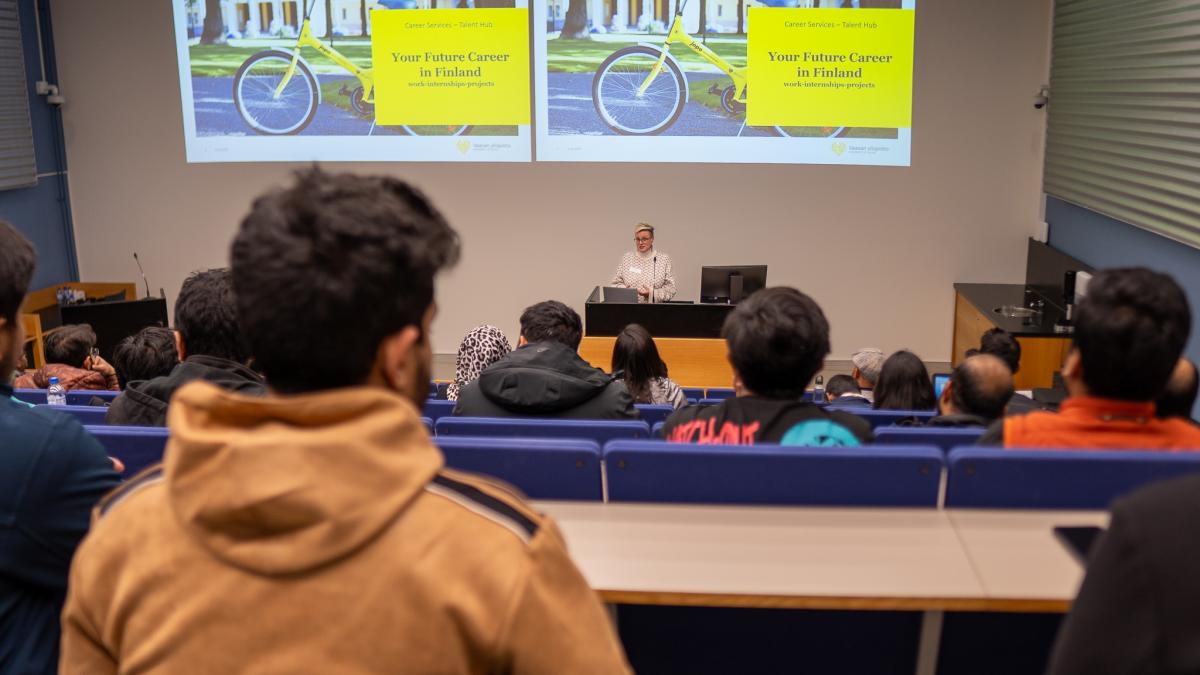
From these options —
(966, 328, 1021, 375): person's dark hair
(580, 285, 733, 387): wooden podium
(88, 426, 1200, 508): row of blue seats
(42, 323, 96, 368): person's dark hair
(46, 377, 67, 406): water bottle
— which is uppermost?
(88, 426, 1200, 508): row of blue seats

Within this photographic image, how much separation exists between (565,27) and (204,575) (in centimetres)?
716

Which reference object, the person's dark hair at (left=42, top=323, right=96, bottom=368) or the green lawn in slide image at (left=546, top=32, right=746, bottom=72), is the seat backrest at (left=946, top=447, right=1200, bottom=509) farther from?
the green lawn in slide image at (left=546, top=32, right=746, bottom=72)

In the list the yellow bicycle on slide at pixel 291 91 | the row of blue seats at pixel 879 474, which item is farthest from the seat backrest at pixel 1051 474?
the yellow bicycle on slide at pixel 291 91

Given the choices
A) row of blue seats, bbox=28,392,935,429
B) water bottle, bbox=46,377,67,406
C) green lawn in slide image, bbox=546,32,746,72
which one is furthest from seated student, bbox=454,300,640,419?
green lawn in slide image, bbox=546,32,746,72

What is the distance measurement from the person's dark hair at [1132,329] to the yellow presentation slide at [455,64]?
602cm

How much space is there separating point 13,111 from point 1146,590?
8694mm

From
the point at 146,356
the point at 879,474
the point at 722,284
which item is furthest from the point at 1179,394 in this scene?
the point at 722,284

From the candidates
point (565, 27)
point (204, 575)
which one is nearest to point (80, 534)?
point (204, 575)

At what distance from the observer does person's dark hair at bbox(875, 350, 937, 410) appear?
395 cm

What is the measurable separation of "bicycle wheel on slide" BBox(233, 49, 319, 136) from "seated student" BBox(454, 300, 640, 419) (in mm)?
5128

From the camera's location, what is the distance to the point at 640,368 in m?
4.21

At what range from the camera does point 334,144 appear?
7867 millimetres

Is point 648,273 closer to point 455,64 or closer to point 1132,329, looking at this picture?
point 455,64

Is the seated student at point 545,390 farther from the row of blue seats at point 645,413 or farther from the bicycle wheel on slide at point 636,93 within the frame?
the bicycle wheel on slide at point 636,93
